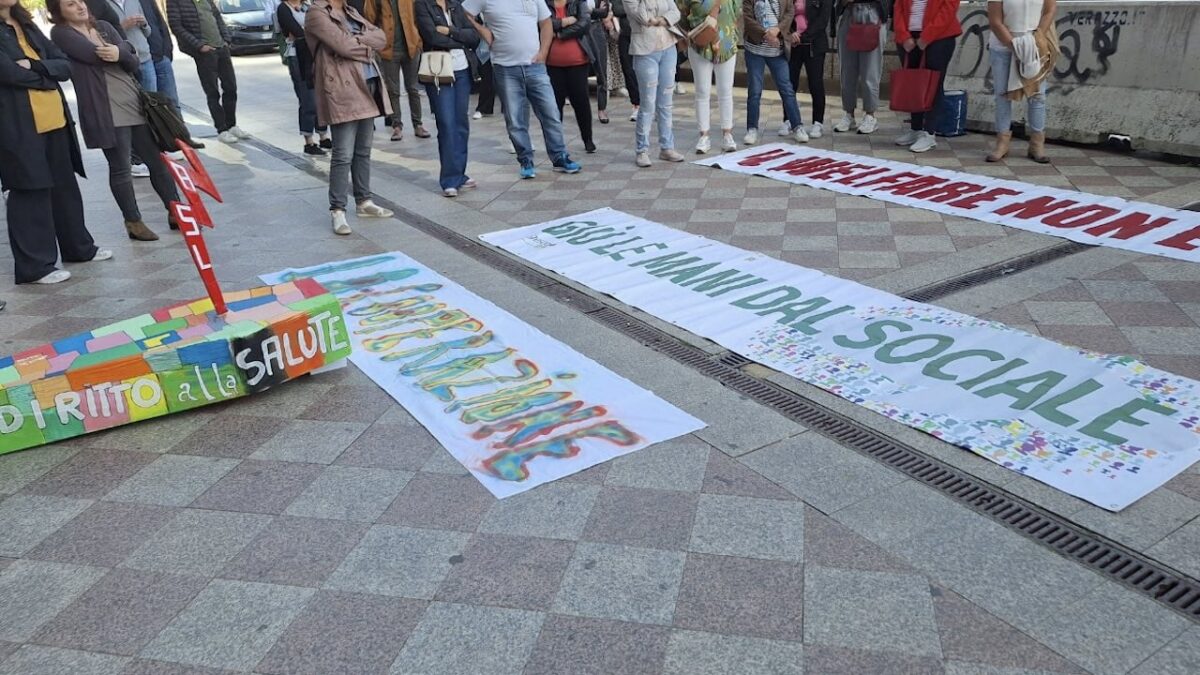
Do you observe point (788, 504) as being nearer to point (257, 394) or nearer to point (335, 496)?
point (335, 496)

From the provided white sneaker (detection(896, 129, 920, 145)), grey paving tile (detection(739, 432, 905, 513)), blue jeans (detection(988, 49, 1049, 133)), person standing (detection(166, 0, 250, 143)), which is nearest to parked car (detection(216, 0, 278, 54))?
person standing (detection(166, 0, 250, 143))

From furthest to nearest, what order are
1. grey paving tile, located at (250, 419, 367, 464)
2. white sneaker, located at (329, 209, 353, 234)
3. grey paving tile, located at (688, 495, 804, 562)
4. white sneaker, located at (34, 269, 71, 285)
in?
white sneaker, located at (329, 209, 353, 234)
white sneaker, located at (34, 269, 71, 285)
grey paving tile, located at (250, 419, 367, 464)
grey paving tile, located at (688, 495, 804, 562)

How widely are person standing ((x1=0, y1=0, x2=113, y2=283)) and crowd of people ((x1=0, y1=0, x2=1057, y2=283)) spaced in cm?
1

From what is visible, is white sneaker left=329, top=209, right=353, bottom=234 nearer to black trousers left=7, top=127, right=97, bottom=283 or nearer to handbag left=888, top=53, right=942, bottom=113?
black trousers left=7, top=127, right=97, bottom=283

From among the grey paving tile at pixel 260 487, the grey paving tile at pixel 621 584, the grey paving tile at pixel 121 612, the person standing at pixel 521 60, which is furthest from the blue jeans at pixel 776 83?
the grey paving tile at pixel 121 612

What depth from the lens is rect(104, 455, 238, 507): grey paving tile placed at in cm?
316

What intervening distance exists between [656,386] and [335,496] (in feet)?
4.53

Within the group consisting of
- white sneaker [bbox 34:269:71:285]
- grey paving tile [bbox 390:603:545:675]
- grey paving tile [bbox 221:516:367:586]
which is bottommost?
grey paving tile [bbox 221:516:367:586]

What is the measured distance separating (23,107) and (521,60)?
11.7ft

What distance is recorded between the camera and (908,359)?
3.80m

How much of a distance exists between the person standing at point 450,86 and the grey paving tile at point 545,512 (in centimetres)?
477

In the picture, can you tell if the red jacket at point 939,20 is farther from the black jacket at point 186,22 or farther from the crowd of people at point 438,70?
the black jacket at point 186,22

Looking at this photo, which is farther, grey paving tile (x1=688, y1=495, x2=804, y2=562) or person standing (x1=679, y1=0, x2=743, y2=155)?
person standing (x1=679, y1=0, x2=743, y2=155)

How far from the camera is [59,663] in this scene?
92.9 inches
